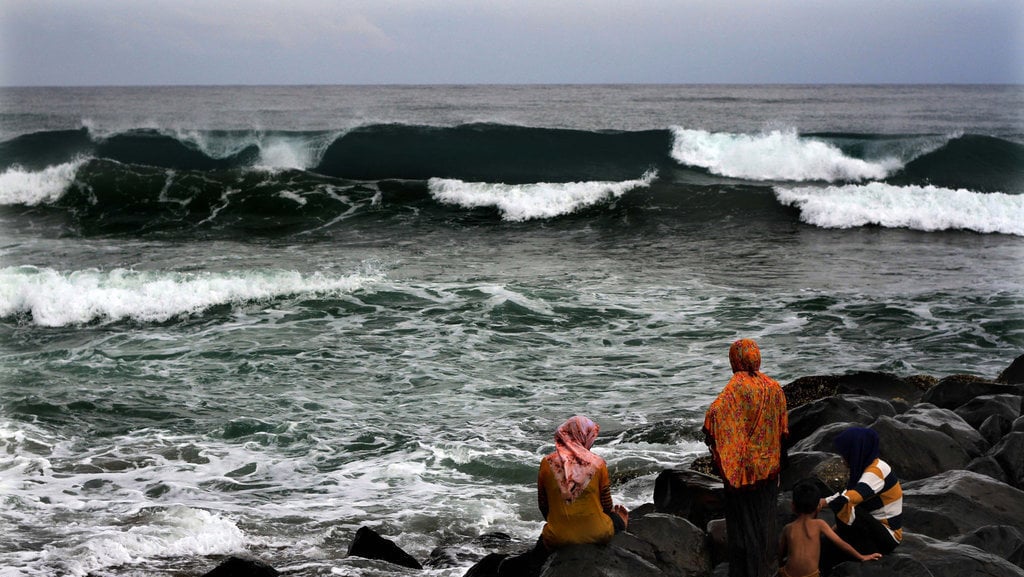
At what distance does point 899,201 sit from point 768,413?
63.5 feet

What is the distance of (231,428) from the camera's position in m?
9.79

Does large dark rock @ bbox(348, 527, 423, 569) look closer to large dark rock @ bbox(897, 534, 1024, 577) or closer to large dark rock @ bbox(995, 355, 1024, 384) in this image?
large dark rock @ bbox(897, 534, 1024, 577)

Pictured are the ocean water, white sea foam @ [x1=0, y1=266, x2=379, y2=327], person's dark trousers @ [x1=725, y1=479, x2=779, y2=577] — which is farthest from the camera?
white sea foam @ [x1=0, y1=266, x2=379, y2=327]

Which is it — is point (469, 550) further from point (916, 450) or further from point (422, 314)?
point (422, 314)

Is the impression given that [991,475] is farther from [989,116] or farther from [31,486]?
[989,116]

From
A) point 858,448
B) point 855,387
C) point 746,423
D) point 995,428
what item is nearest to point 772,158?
point 855,387

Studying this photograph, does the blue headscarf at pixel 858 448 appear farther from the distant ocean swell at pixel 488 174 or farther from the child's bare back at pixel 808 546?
the distant ocean swell at pixel 488 174

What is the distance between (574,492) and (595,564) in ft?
1.30

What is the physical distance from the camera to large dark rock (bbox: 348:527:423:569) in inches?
250

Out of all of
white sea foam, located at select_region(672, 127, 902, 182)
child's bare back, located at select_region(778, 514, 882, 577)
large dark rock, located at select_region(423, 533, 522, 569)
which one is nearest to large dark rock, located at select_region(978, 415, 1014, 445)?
child's bare back, located at select_region(778, 514, 882, 577)

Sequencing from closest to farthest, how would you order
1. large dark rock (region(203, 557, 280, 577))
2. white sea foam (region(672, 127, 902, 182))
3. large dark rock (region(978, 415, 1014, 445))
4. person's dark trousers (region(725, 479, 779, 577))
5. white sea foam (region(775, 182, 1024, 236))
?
person's dark trousers (region(725, 479, 779, 577)) → large dark rock (region(203, 557, 280, 577)) → large dark rock (region(978, 415, 1014, 445)) → white sea foam (region(775, 182, 1024, 236)) → white sea foam (region(672, 127, 902, 182))

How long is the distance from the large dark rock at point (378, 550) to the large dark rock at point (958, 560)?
9.99ft

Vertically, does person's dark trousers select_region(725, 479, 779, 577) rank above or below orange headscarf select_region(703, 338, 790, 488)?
below

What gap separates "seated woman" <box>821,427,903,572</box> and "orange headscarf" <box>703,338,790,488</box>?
38 cm
